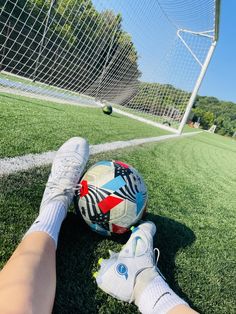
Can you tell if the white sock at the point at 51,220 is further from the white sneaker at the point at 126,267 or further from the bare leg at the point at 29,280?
the white sneaker at the point at 126,267

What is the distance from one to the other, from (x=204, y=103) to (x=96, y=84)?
75035mm

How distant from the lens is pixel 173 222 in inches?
98.6

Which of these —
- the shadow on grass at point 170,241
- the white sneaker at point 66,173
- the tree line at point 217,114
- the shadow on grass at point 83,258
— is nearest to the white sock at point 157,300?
the shadow on grass at point 83,258

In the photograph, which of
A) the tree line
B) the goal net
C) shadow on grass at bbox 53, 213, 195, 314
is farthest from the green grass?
the tree line

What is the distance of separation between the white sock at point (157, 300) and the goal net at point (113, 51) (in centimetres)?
339

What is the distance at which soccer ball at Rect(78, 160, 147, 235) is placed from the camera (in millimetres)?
1916

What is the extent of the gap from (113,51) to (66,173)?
7170mm

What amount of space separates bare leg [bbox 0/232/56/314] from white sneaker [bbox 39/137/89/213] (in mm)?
410

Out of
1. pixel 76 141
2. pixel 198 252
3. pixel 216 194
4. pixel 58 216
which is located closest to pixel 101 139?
pixel 216 194

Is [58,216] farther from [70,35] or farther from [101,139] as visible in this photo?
[70,35]

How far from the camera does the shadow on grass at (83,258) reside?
4.52 ft

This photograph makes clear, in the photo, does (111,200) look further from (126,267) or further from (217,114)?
(217,114)

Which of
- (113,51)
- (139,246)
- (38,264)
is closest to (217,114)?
(113,51)

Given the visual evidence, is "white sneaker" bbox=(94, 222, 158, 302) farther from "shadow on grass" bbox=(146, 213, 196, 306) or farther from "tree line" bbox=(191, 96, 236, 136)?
"tree line" bbox=(191, 96, 236, 136)
